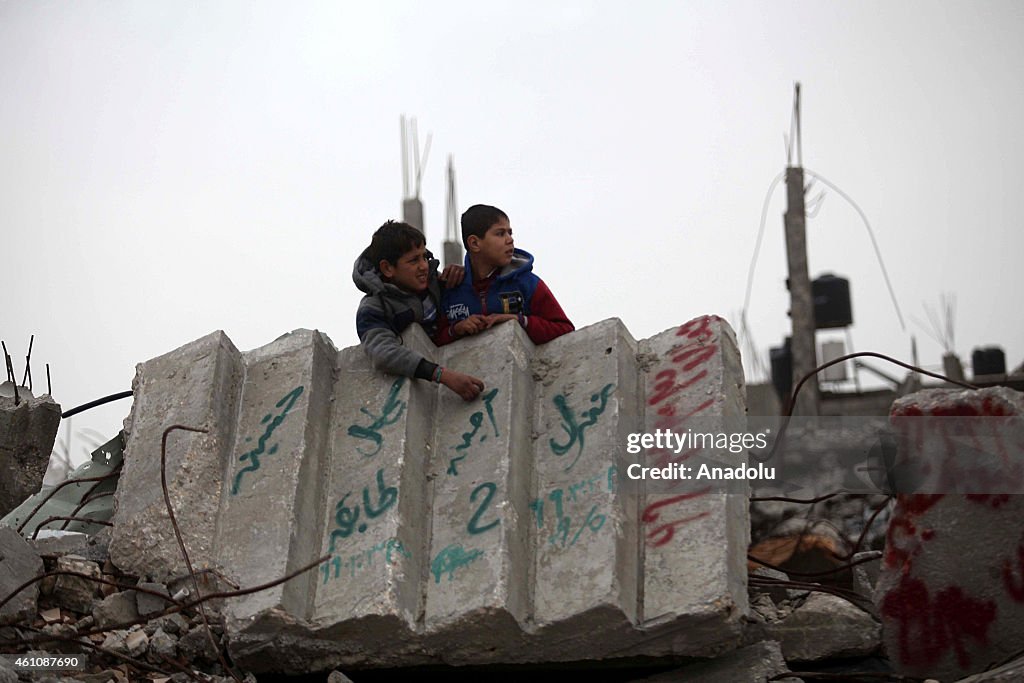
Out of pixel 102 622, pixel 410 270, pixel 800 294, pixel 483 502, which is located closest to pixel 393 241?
pixel 410 270

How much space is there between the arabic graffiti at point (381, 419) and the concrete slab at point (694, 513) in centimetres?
104

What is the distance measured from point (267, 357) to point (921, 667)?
10.2ft

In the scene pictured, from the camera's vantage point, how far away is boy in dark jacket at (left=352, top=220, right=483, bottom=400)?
544 centimetres

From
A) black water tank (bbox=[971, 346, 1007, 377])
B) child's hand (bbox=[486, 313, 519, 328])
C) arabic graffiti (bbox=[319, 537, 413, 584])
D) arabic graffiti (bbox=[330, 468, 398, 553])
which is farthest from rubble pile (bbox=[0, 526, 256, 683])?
black water tank (bbox=[971, 346, 1007, 377])

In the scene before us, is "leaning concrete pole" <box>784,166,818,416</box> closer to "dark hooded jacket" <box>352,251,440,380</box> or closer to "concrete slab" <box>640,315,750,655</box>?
"concrete slab" <box>640,315,750,655</box>

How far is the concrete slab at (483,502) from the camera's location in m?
4.81

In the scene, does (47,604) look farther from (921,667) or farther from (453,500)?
(921,667)

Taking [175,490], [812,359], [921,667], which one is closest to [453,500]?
[175,490]

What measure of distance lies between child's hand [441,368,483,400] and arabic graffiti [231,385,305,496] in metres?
0.66

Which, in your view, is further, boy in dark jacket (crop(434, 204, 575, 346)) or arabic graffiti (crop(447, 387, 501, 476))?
boy in dark jacket (crop(434, 204, 575, 346))

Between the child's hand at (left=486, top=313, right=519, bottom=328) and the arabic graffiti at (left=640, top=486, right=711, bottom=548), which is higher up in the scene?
the child's hand at (left=486, top=313, right=519, bottom=328)

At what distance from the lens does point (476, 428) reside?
17.3ft

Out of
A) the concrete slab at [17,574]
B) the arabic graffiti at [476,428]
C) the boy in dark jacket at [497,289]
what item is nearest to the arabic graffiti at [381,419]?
the arabic graffiti at [476,428]

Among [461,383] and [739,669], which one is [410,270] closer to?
[461,383]
